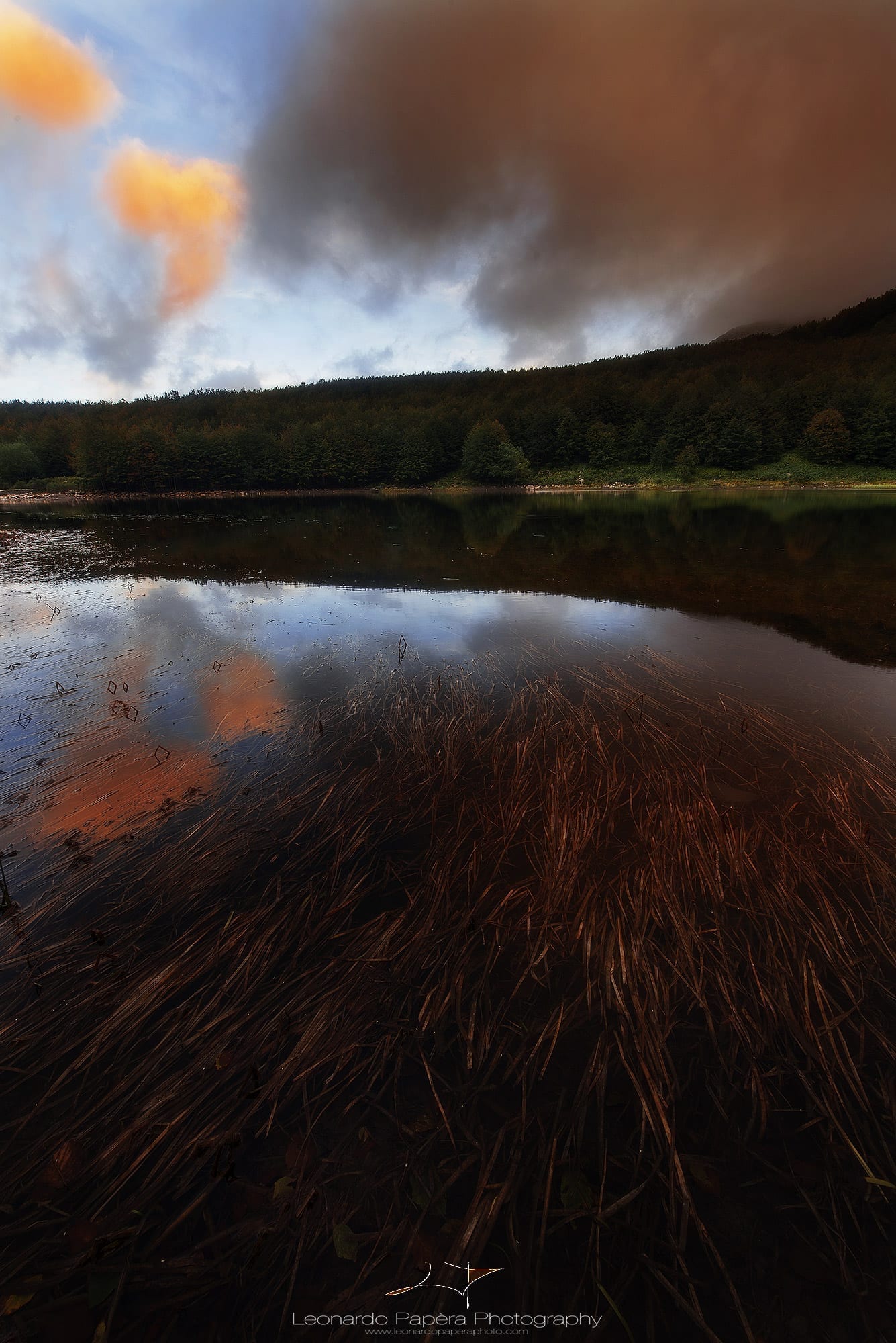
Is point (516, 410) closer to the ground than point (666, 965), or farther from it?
farther from it

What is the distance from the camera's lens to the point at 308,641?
1159 cm

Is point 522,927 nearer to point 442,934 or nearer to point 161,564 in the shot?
point 442,934

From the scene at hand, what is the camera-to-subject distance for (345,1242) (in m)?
2.36

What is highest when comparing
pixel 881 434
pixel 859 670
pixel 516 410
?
pixel 516 410

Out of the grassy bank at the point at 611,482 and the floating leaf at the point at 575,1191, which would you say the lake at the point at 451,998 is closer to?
the floating leaf at the point at 575,1191

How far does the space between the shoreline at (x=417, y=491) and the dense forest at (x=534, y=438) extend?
3.19 meters

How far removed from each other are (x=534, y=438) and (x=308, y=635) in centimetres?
10974

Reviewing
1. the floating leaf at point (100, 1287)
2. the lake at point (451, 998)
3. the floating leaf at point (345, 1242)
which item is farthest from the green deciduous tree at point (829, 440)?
the floating leaf at point (100, 1287)

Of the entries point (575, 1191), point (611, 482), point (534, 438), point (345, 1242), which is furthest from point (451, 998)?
point (534, 438)

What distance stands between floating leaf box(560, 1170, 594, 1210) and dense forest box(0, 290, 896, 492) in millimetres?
100157

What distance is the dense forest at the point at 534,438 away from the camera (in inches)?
3469

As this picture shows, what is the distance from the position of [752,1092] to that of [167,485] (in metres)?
121

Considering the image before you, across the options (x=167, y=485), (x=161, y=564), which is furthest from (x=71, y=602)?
(x=167, y=485)

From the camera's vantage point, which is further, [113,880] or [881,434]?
[881,434]
